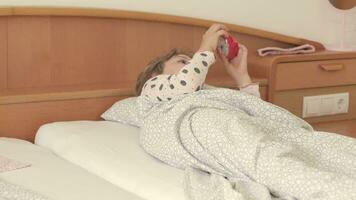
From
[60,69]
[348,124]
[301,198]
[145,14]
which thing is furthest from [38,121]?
[348,124]

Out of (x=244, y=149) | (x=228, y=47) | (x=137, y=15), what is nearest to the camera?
(x=244, y=149)

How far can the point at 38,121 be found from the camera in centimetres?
181

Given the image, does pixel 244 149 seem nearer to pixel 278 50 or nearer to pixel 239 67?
pixel 239 67

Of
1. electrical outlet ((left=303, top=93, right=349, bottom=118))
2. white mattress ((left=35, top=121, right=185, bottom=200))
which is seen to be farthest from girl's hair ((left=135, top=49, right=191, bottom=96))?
electrical outlet ((left=303, top=93, right=349, bottom=118))

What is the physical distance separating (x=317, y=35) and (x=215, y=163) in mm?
1276

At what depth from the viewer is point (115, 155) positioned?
1.51 metres

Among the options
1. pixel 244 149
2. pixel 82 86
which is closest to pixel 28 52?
pixel 82 86

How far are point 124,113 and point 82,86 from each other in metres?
0.23

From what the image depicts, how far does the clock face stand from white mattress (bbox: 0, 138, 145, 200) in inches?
24.8

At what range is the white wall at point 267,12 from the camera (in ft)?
6.71

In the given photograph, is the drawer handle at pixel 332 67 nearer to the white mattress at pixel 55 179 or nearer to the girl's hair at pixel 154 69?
the girl's hair at pixel 154 69

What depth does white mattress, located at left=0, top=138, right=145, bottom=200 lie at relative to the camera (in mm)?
1285

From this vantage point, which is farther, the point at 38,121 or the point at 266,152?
the point at 38,121

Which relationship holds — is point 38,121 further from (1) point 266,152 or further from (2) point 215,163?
(1) point 266,152
